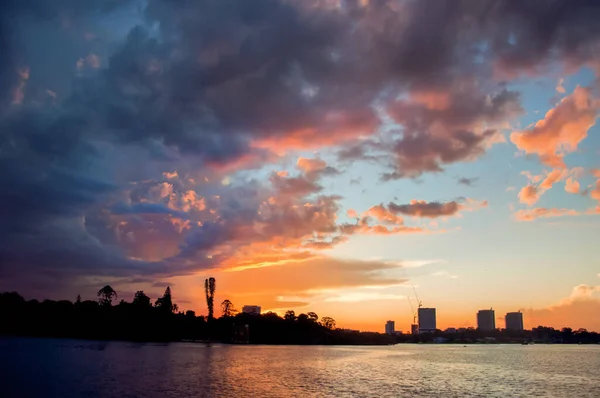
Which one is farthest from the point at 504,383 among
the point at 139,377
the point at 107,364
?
the point at 107,364

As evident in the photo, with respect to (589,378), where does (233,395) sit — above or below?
above

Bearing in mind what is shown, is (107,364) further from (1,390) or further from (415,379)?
(415,379)

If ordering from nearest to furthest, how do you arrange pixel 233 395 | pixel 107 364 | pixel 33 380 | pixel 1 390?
pixel 1 390
pixel 233 395
pixel 33 380
pixel 107 364

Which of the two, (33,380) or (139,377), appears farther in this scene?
(139,377)

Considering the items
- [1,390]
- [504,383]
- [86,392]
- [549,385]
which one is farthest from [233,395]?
[549,385]

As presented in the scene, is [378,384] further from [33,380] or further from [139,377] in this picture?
[33,380]

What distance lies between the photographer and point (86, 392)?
74.4 m

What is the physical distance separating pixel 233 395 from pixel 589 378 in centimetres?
10849

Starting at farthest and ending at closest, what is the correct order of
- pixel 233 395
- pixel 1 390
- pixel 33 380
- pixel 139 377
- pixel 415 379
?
1. pixel 415 379
2. pixel 139 377
3. pixel 33 380
4. pixel 233 395
5. pixel 1 390

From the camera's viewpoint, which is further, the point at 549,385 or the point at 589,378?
the point at 589,378

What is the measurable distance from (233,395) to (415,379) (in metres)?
56.7

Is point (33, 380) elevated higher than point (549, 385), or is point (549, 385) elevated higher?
point (33, 380)

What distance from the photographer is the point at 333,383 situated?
101750 millimetres

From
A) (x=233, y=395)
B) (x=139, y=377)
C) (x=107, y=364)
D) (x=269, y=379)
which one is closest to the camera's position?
(x=233, y=395)
